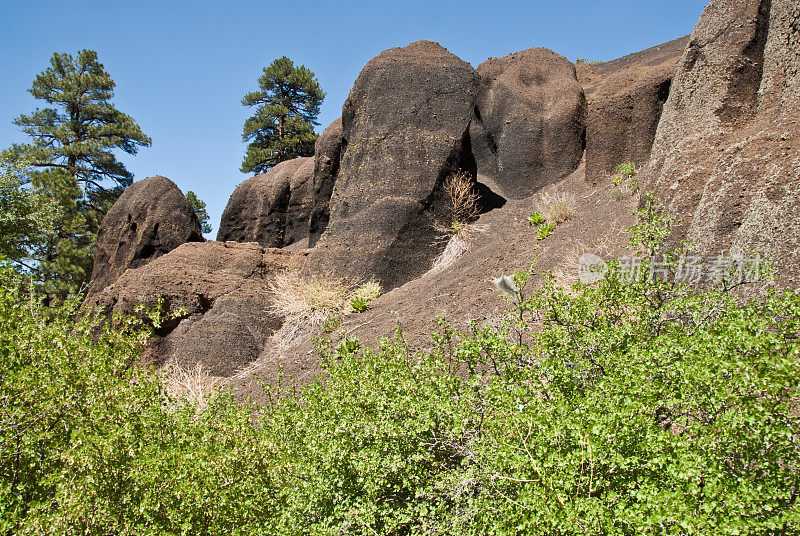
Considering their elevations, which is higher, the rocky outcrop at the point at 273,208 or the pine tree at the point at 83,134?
the pine tree at the point at 83,134

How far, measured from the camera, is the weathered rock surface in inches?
447

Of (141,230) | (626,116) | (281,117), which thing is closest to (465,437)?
(626,116)

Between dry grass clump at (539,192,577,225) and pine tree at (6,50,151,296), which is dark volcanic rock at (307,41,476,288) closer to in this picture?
dry grass clump at (539,192,577,225)

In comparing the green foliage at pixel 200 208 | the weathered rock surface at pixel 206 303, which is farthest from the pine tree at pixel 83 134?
the weathered rock surface at pixel 206 303

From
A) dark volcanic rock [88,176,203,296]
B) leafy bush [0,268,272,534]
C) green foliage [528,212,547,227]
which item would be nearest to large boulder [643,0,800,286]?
green foliage [528,212,547,227]

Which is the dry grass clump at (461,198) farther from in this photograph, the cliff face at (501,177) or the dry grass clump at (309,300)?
the dry grass clump at (309,300)

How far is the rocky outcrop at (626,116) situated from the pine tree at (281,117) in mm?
18392

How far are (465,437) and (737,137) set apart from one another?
4911 millimetres

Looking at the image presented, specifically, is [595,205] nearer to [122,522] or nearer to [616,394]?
[616,394]

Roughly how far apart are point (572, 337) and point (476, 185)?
31.7 feet

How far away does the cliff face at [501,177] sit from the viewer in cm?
636

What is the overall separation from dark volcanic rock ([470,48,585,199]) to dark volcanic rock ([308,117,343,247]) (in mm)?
3995

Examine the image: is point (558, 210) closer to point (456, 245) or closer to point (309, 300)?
point (456, 245)

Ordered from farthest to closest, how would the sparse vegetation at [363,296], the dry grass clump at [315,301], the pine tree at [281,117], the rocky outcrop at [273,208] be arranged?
1. the pine tree at [281,117]
2. the rocky outcrop at [273,208]
3. the dry grass clump at [315,301]
4. the sparse vegetation at [363,296]
